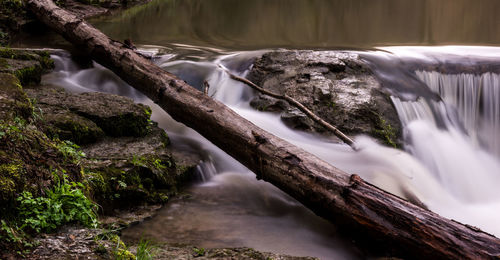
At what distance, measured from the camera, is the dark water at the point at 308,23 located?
10328 mm

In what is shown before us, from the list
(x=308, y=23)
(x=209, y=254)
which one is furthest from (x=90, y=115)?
(x=308, y=23)

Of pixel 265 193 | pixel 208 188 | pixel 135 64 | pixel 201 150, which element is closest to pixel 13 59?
pixel 135 64

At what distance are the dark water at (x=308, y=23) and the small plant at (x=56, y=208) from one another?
7.01m

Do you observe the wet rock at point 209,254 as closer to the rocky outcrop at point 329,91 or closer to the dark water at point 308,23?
the rocky outcrop at point 329,91

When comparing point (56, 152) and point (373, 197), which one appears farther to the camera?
point (373, 197)

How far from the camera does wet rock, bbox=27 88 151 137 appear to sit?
15.4 feet

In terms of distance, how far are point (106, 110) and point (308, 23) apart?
31.7 feet

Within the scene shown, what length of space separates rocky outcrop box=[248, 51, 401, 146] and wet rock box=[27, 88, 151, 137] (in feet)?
6.80

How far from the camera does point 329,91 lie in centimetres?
618

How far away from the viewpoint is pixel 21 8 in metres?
10.2

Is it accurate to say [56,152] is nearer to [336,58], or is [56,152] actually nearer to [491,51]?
Answer: [336,58]

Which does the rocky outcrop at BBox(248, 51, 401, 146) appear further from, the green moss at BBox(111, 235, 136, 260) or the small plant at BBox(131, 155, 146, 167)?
the green moss at BBox(111, 235, 136, 260)

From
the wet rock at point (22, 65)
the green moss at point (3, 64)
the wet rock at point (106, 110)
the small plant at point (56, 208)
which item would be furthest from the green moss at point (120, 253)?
the green moss at point (3, 64)

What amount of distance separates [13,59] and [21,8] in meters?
4.78
